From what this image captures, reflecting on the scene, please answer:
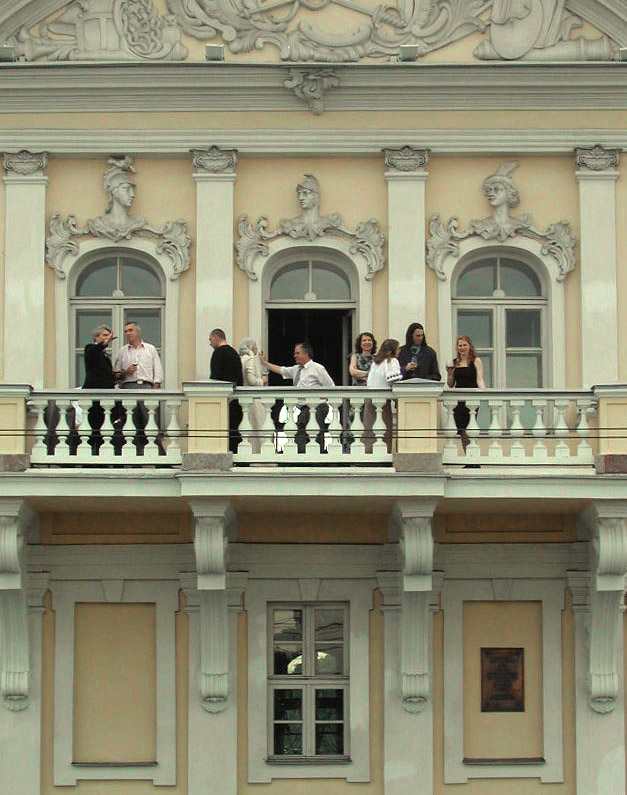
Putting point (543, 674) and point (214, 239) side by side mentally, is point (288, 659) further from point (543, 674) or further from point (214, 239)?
point (214, 239)

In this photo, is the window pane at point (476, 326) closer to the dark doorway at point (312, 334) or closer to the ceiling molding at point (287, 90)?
the dark doorway at point (312, 334)

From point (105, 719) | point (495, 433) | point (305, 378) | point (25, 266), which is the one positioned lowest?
point (105, 719)

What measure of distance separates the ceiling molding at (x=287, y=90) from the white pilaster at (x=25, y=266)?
26.5 inches

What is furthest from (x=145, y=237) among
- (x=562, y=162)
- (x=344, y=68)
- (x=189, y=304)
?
(x=562, y=162)

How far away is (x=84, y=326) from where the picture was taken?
83.3ft

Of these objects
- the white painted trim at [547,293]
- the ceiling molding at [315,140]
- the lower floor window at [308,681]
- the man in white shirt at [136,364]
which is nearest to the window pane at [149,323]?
the man in white shirt at [136,364]

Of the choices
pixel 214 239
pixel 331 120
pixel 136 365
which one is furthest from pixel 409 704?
pixel 331 120

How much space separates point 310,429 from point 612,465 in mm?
2870

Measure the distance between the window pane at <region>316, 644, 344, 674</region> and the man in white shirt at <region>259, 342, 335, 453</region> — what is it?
2.44m

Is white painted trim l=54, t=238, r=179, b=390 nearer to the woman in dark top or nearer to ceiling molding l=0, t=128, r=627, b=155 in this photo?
ceiling molding l=0, t=128, r=627, b=155

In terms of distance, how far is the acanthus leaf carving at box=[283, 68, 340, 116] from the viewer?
24953 millimetres

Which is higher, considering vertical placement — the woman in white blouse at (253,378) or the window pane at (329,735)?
the woman in white blouse at (253,378)

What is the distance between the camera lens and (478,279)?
25.5 metres

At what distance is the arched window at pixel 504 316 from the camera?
25.3m
